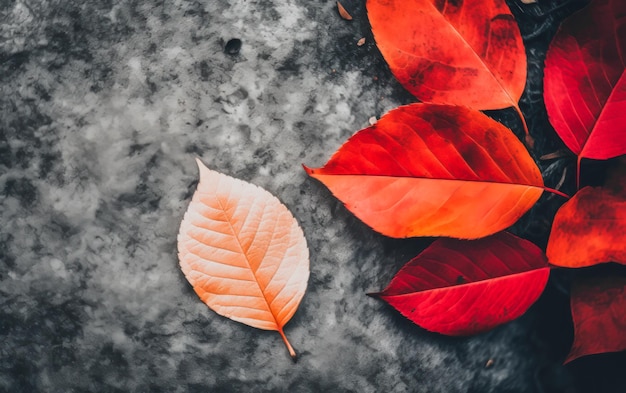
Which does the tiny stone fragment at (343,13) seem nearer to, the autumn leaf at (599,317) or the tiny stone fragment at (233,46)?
the tiny stone fragment at (233,46)

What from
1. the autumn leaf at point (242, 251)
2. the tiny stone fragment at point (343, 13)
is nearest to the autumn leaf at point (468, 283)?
the autumn leaf at point (242, 251)

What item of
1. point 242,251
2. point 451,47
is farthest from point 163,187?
point 451,47

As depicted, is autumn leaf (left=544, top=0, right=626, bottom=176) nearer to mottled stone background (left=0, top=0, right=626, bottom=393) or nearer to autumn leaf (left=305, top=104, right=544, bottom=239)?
autumn leaf (left=305, top=104, right=544, bottom=239)

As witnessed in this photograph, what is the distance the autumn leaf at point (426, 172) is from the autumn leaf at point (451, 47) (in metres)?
0.08

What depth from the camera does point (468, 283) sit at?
0.80 meters

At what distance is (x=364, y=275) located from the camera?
83 cm

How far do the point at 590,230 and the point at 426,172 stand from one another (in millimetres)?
277

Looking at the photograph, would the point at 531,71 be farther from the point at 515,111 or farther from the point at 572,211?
the point at 572,211

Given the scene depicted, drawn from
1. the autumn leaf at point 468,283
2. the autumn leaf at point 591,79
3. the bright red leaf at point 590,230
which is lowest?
the autumn leaf at point 468,283

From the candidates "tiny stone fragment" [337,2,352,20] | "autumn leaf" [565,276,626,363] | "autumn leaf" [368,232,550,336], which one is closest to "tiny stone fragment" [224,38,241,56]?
"tiny stone fragment" [337,2,352,20]

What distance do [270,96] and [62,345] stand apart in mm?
523

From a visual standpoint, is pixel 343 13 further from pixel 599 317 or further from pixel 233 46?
pixel 599 317

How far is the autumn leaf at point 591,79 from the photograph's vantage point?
2.56 feet

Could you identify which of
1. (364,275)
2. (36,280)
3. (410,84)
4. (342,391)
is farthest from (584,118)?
(36,280)
